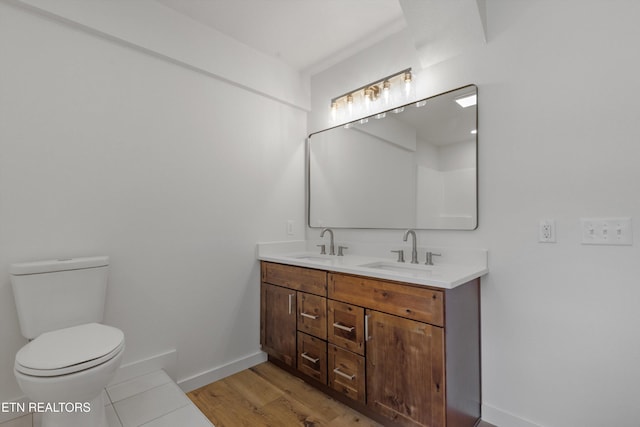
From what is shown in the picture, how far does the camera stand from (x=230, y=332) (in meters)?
2.26

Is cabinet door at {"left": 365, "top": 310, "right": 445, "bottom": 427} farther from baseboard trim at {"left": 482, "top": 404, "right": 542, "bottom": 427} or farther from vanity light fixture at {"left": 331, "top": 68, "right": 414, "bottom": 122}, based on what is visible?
vanity light fixture at {"left": 331, "top": 68, "right": 414, "bottom": 122}

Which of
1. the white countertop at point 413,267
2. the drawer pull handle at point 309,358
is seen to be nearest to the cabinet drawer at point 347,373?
the drawer pull handle at point 309,358

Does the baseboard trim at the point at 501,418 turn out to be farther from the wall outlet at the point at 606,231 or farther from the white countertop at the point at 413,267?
the wall outlet at the point at 606,231

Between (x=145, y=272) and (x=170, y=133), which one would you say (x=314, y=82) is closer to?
(x=170, y=133)

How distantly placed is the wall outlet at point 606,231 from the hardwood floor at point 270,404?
112 centimetres

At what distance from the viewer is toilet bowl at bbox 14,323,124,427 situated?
44.0 inches

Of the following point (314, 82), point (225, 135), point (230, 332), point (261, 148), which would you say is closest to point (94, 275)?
point (230, 332)

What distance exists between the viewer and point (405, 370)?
153cm

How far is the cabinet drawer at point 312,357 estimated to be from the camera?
1918 millimetres

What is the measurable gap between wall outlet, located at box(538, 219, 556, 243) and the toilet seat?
6.65 ft

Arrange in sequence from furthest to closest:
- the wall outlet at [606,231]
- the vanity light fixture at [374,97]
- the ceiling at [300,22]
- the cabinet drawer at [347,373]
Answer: the vanity light fixture at [374,97], the ceiling at [300,22], the cabinet drawer at [347,373], the wall outlet at [606,231]

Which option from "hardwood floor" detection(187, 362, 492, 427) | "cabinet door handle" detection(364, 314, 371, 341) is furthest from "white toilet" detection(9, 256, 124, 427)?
"cabinet door handle" detection(364, 314, 371, 341)

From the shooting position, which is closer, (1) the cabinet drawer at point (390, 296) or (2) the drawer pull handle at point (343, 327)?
(1) the cabinet drawer at point (390, 296)

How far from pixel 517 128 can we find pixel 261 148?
1.72 metres
